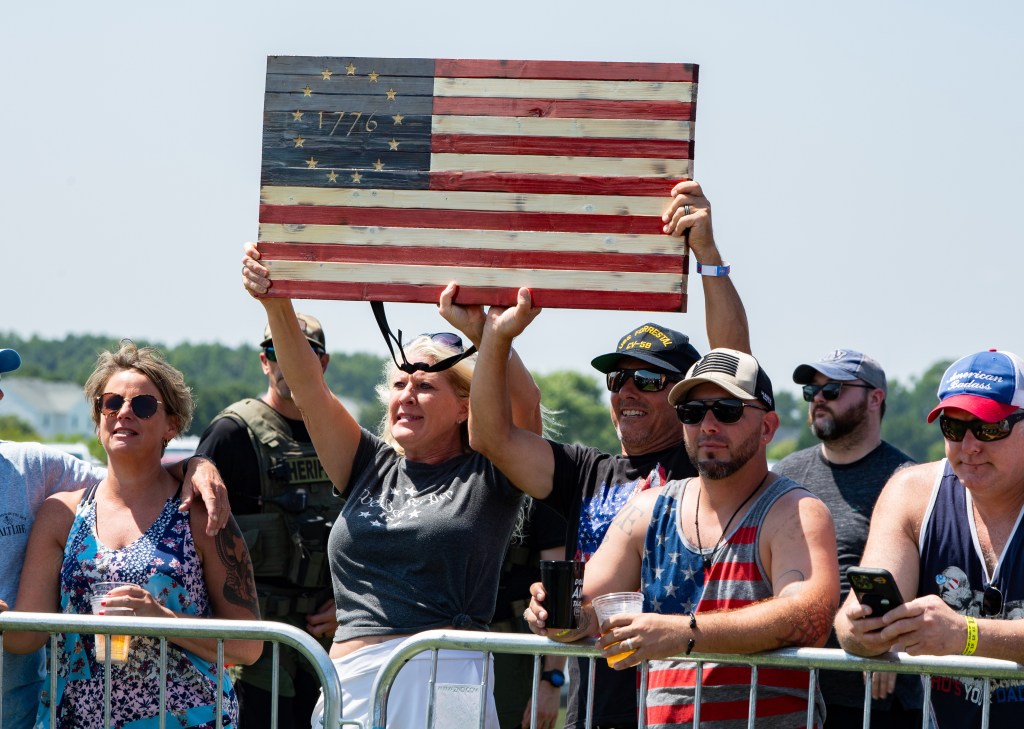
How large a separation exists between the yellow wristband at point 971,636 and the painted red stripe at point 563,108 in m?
1.85

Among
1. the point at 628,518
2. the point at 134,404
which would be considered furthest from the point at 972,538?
the point at 134,404

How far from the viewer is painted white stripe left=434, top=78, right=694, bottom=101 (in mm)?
4766

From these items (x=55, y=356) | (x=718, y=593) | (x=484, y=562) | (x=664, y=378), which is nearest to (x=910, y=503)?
(x=718, y=593)

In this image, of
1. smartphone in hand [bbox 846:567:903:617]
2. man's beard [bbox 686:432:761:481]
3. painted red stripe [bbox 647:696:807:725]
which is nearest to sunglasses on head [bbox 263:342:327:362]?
man's beard [bbox 686:432:761:481]

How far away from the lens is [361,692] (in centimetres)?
509

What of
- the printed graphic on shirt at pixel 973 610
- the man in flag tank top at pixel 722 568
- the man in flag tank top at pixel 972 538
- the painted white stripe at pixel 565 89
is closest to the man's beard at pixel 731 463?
the man in flag tank top at pixel 722 568

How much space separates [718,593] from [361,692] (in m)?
1.48

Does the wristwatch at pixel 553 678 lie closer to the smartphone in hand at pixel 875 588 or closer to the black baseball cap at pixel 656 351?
the black baseball cap at pixel 656 351

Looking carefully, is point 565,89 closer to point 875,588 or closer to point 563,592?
point 563,592

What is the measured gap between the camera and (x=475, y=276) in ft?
16.0

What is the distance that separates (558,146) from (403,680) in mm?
1966

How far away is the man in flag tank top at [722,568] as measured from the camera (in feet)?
13.5

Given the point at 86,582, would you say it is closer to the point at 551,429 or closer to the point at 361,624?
the point at 361,624

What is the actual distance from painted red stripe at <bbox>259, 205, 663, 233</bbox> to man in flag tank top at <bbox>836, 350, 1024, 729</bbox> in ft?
3.88
